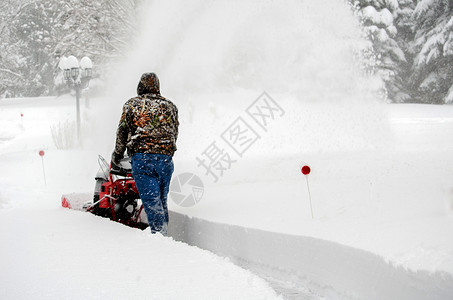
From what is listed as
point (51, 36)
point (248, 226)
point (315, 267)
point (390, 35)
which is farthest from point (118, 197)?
point (51, 36)

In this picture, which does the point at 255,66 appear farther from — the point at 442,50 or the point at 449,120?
the point at 442,50

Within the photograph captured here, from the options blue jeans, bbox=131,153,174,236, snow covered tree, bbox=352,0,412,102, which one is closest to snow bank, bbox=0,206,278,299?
blue jeans, bbox=131,153,174,236

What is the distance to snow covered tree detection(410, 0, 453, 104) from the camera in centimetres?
2456

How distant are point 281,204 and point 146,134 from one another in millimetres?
1728

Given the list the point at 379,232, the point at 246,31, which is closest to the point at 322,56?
the point at 246,31

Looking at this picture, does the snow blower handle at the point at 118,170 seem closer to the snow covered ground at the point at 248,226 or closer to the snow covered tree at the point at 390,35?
the snow covered ground at the point at 248,226

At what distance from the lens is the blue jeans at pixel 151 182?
4305 mm

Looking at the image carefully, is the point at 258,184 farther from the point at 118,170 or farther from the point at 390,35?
the point at 390,35

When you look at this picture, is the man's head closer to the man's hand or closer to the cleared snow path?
the man's hand

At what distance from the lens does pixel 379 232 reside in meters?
3.53

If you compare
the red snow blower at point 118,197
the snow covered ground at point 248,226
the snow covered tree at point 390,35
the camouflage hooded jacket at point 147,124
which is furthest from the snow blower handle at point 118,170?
the snow covered tree at point 390,35

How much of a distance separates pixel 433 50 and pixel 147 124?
77.6 ft

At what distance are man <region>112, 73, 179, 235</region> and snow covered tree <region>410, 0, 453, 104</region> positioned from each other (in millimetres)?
22843

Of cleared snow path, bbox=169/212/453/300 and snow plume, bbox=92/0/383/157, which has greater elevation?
snow plume, bbox=92/0/383/157
